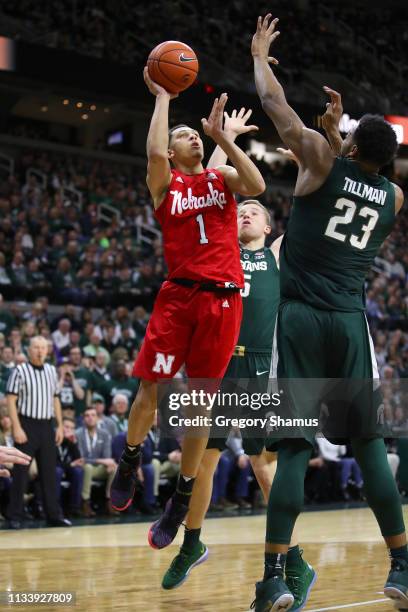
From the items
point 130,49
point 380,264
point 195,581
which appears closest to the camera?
point 195,581

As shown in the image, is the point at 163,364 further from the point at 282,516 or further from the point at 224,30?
the point at 224,30

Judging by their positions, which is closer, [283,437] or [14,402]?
[283,437]

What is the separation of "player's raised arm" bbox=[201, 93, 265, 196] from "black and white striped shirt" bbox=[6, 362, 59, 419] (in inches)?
206

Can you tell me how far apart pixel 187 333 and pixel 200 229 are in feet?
1.98

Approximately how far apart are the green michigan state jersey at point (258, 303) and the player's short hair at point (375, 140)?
198cm

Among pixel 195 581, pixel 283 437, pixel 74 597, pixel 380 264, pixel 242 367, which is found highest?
pixel 283 437

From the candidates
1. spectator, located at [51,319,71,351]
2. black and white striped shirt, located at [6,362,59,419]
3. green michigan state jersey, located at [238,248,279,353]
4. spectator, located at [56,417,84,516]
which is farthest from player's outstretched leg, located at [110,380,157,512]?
spectator, located at [51,319,71,351]

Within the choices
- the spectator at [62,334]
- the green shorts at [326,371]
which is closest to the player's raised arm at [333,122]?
the green shorts at [326,371]

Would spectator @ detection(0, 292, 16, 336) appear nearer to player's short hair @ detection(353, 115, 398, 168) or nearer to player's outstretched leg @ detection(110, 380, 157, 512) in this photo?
player's outstretched leg @ detection(110, 380, 157, 512)

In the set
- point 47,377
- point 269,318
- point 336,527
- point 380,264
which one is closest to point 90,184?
point 380,264

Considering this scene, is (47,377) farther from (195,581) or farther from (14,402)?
(195,581)

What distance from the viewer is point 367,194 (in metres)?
4.51

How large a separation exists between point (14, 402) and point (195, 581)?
4325 millimetres

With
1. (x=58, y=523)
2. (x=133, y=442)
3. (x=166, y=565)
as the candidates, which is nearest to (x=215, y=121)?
(x=133, y=442)
